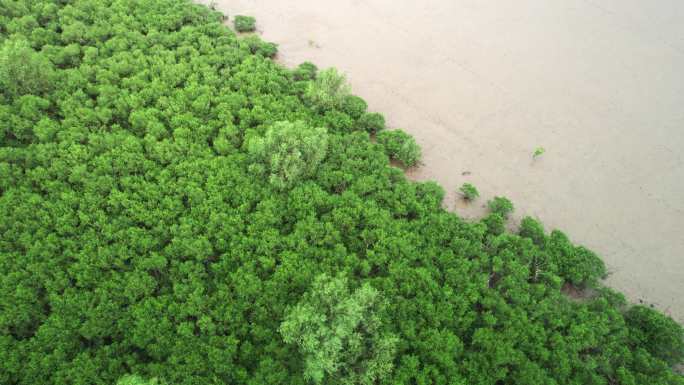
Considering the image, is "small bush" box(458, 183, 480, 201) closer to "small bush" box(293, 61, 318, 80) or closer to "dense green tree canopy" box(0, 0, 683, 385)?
"dense green tree canopy" box(0, 0, 683, 385)

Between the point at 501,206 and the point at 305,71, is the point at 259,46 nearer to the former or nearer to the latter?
the point at 305,71

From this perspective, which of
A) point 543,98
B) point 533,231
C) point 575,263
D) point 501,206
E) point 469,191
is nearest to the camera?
point 575,263

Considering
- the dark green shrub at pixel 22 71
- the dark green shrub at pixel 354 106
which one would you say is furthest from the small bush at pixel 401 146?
the dark green shrub at pixel 22 71

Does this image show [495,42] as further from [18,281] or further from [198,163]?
[18,281]

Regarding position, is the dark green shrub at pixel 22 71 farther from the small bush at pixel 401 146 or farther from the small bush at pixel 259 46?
the small bush at pixel 401 146

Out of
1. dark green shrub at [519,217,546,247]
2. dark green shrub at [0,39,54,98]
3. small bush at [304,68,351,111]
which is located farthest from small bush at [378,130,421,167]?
dark green shrub at [0,39,54,98]

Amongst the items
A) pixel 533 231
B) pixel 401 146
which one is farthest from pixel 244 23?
pixel 533 231
